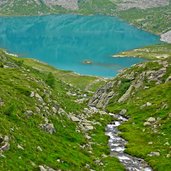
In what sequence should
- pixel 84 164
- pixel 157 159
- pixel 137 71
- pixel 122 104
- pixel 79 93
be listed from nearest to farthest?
pixel 84 164 < pixel 157 159 < pixel 122 104 < pixel 137 71 < pixel 79 93

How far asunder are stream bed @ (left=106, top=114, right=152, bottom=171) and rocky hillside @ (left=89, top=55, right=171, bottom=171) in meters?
0.88

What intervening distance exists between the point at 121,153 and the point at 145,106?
3232cm

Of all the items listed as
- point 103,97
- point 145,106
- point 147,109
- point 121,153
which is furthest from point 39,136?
point 103,97

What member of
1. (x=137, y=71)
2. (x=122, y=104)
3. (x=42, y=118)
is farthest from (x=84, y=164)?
(x=137, y=71)

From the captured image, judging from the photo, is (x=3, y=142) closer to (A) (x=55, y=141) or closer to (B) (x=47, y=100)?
(A) (x=55, y=141)

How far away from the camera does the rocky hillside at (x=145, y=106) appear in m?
59.8

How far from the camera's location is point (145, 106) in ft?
299

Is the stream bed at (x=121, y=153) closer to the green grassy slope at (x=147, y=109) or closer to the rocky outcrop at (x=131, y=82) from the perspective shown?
the green grassy slope at (x=147, y=109)

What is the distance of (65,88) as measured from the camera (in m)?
184

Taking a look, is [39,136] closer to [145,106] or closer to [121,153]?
[121,153]

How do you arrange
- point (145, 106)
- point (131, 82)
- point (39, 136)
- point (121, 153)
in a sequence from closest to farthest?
point (39, 136) → point (121, 153) → point (145, 106) → point (131, 82)

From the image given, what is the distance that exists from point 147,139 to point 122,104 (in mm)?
41297

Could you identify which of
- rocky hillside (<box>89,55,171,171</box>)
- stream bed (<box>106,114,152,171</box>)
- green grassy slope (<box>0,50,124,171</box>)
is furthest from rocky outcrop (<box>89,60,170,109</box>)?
green grassy slope (<box>0,50,124,171</box>)

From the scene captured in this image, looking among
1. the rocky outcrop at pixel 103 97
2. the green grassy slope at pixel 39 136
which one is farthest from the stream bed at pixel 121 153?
the rocky outcrop at pixel 103 97
